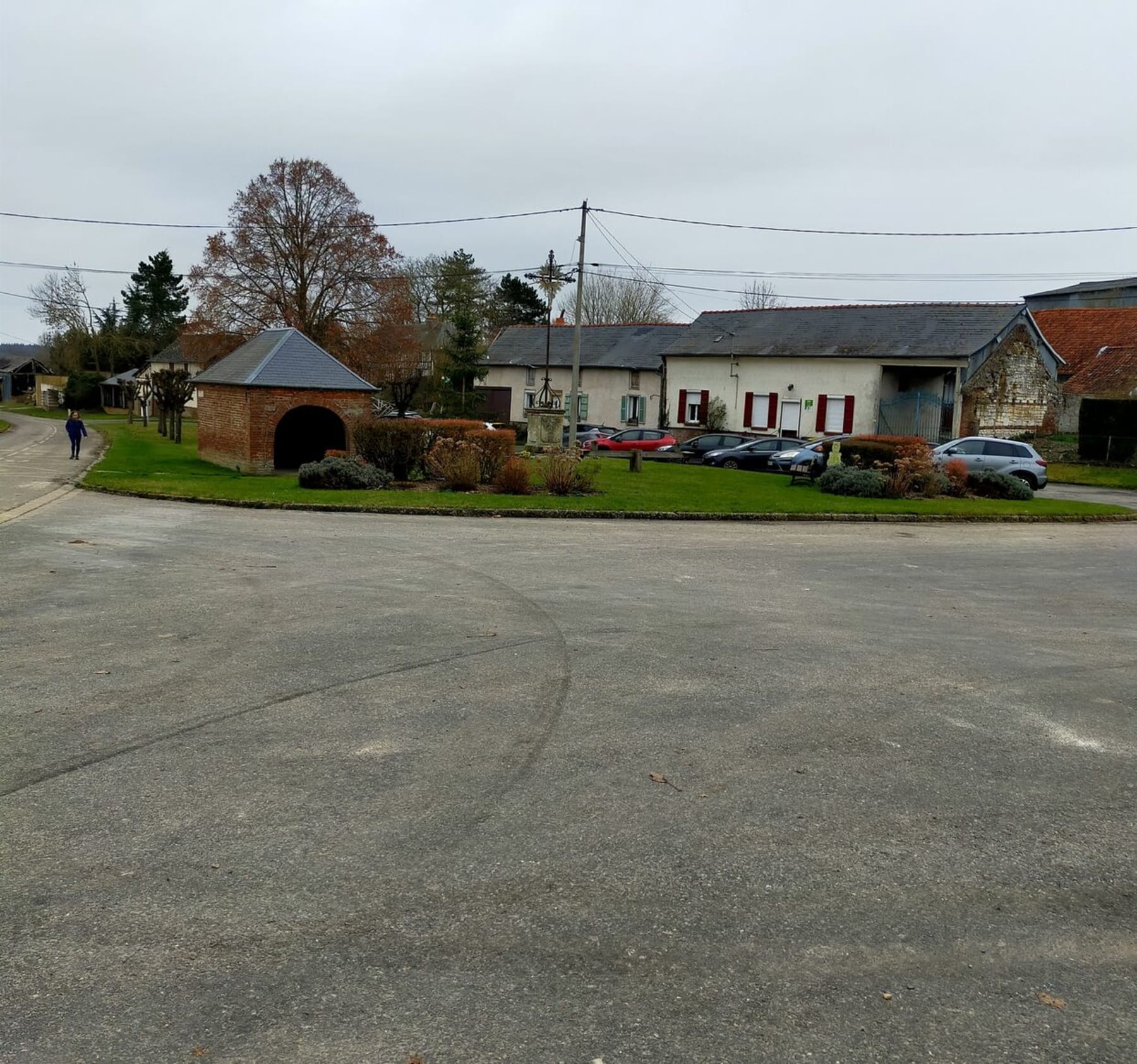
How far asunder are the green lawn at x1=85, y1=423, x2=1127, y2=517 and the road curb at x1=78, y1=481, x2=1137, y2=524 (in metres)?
0.11

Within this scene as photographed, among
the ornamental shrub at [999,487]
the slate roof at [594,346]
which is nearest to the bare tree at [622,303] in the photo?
the slate roof at [594,346]

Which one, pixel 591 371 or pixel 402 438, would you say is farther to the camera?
pixel 591 371

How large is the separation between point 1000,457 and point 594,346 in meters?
28.7

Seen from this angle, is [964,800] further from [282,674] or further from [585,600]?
[585,600]

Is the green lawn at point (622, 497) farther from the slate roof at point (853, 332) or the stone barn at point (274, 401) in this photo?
the slate roof at point (853, 332)

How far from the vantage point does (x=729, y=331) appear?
51.6 metres

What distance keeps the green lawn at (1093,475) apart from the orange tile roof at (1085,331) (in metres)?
9.46

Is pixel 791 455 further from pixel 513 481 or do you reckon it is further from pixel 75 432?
pixel 75 432

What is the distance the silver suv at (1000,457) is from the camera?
31.5m

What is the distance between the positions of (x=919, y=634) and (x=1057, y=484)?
3081 centimetres

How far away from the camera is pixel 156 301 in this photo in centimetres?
10019

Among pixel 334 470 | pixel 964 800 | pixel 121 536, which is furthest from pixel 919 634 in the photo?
pixel 334 470

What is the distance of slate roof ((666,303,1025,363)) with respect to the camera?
44.5 metres

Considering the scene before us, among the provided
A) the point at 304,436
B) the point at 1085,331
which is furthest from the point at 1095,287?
the point at 304,436
